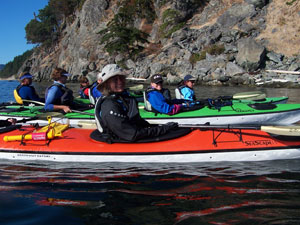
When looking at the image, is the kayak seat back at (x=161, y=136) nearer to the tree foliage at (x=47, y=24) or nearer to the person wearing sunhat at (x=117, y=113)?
the person wearing sunhat at (x=117, y=113)

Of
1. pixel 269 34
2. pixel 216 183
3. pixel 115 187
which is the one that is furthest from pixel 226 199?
pixel 269 34

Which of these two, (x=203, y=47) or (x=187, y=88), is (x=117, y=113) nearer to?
(x=187, y=88)

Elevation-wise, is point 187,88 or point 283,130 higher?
point 187,88

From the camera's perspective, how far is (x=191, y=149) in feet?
15.7

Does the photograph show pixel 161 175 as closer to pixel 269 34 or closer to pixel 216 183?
pixel 216 183

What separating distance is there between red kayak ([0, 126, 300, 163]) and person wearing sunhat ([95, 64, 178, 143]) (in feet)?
0.72

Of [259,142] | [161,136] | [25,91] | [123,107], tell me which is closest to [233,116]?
[259,142]

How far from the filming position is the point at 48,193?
3885 mm

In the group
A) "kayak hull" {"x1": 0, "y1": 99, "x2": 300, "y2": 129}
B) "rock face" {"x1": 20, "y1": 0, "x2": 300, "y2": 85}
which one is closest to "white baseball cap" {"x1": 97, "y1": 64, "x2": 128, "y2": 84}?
"kayak hull" {"x1": 0, "y1": 99, "x2": 300, "y2": 129}

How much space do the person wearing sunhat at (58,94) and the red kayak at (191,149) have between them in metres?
2.89

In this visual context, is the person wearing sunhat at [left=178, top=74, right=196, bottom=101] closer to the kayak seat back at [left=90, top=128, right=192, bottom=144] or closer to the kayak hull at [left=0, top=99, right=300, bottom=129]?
the kayak hull at [left=0, top=99, right=300, bottom=129]

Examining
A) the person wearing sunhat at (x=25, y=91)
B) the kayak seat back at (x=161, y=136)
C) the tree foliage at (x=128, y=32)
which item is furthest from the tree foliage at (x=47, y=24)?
the kayak seat back at (x=161, y=136)

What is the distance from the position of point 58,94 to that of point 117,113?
14.1 feet

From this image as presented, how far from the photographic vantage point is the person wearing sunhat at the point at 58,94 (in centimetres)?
771
